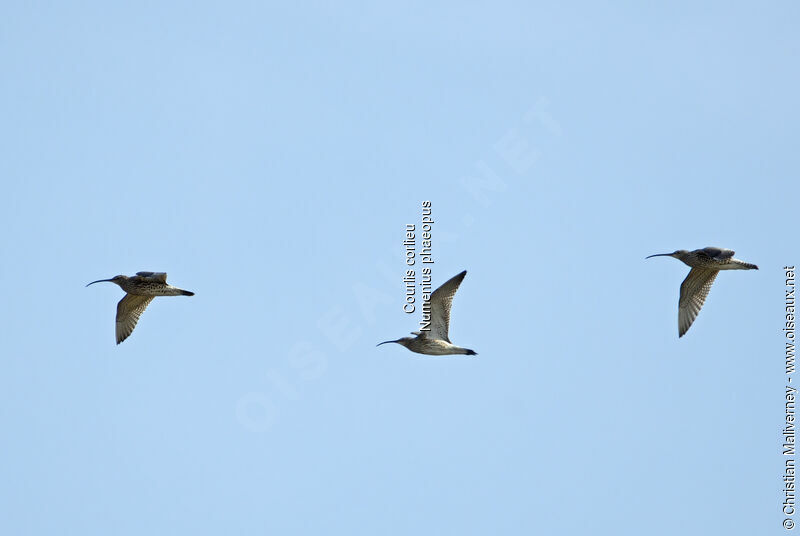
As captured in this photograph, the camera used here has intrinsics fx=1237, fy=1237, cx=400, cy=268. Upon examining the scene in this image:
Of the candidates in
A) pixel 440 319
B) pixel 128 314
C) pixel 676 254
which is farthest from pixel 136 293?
pixel 676 254

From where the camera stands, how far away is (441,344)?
88.8 ft

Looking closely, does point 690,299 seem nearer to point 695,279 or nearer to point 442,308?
point 695,279

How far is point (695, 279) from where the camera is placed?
3098 cm

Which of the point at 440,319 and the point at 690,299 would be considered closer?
the point at 440,319

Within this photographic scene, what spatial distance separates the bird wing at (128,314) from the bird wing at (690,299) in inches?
529

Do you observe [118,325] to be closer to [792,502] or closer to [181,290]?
[181,290]

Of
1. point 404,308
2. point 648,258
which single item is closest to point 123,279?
point 404,308

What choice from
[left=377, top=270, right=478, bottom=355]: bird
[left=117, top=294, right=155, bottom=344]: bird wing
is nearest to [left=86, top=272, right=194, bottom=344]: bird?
[left=117, top=294, right=155, bottom=344]: bird wing

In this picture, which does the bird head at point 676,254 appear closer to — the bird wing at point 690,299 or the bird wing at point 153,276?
the bird wing at point 690,299

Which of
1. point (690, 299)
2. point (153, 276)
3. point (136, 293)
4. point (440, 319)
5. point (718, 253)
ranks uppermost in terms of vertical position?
point (718, 253)

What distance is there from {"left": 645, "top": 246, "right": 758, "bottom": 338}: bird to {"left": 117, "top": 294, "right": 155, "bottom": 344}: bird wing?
42.8ft

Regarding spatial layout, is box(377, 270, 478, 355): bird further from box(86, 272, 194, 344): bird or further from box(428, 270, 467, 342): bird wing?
box(86, 272, 194, 344): bird

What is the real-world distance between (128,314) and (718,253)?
14.7 metres

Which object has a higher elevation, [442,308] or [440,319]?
[442,308]
